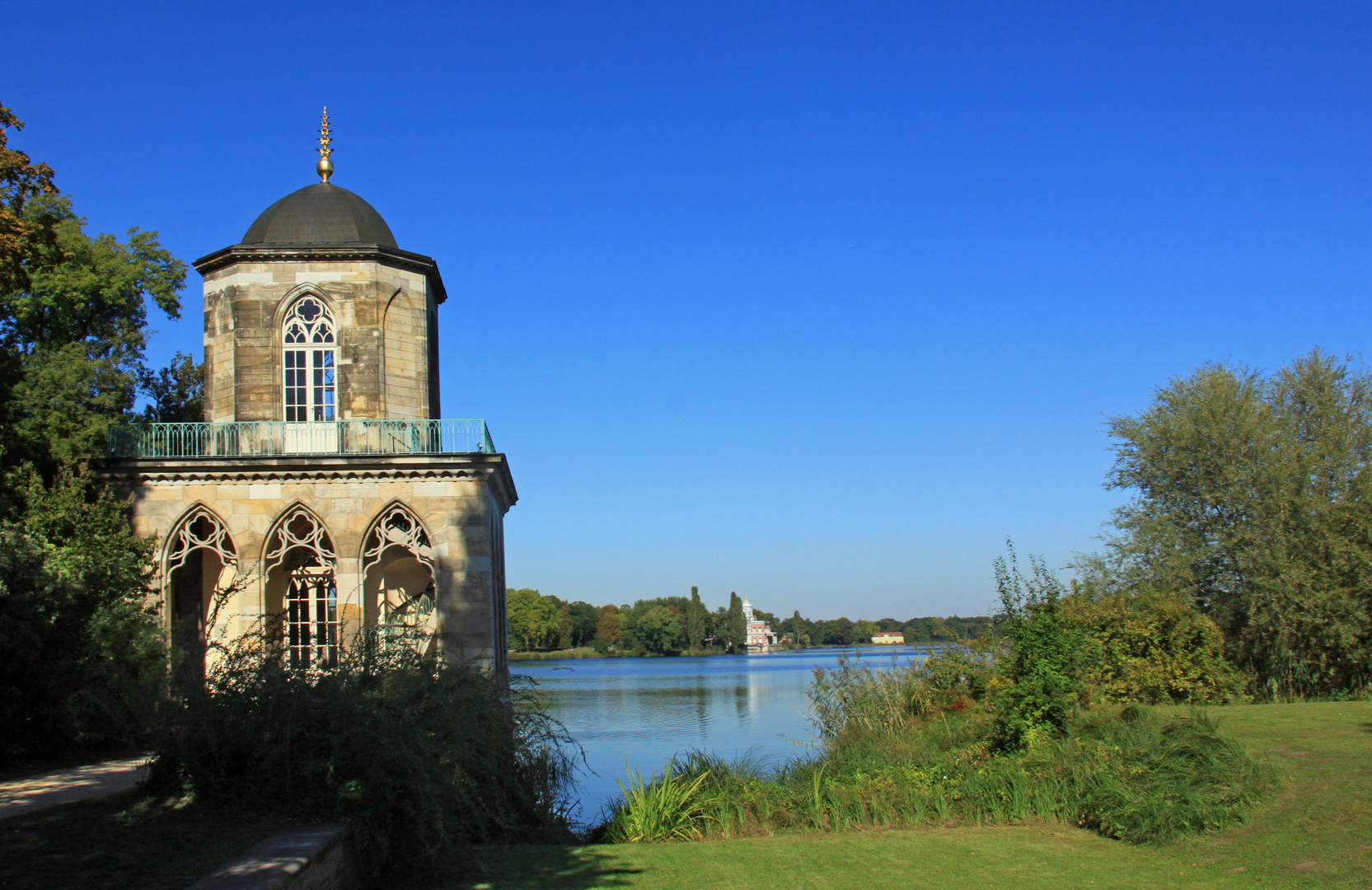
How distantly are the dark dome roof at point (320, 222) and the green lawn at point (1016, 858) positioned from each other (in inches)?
575

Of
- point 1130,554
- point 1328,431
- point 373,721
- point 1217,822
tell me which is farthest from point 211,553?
point 1328,431

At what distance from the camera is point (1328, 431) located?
22.5 metres

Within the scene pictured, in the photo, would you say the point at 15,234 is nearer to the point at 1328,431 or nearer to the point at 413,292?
the point at 413,292

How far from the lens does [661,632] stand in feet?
389

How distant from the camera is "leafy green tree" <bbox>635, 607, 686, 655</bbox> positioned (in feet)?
389

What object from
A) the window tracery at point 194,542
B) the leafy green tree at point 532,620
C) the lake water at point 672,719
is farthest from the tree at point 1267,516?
the leafy green tree at point 532,620

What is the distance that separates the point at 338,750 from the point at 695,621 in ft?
365

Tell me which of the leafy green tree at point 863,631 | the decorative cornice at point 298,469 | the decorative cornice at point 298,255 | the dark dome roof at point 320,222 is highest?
the dark dome roof at point 320,222

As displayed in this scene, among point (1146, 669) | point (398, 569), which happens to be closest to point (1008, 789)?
point (1146, 669)

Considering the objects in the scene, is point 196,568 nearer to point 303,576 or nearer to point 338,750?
point 303,576

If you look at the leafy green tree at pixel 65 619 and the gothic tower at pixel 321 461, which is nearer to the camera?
the leafy green tree at pixel 65 619

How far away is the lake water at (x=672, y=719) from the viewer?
63.6ft

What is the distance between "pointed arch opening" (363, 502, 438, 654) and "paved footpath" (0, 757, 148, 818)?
3840 millimetres

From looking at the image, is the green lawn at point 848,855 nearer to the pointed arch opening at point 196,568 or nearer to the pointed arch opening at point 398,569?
the pointed arch opening at point 398,569
